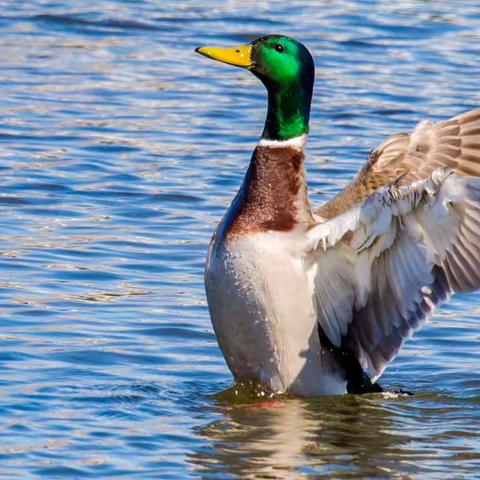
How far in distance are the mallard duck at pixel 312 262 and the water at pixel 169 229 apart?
26cm

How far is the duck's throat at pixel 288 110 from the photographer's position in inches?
325

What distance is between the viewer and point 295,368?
27.1 feet

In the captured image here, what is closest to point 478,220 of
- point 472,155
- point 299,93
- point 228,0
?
point 299,93

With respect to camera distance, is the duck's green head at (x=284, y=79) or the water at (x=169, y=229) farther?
the duck's green head at (x=284, y=79)

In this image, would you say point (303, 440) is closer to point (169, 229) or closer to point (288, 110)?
point (288, 110)

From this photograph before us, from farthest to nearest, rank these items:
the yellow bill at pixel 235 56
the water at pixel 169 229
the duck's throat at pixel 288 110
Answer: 1. the yellow bill at pixel 235 56
2. the duck's throat at pixel 288 110
3. the water at pixel 169 229

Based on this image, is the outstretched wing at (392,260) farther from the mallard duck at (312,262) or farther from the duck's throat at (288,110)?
the duck's throat at (288,110)

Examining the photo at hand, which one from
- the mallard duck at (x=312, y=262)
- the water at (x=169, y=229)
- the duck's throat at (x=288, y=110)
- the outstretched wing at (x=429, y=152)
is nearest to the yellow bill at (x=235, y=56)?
the mallard duck at (x=312, y=262)

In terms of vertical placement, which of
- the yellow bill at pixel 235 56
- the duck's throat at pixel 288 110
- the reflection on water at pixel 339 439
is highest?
the yellow bill at pixel 235 56

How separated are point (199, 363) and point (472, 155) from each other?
6.22ft

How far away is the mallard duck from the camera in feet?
25.0

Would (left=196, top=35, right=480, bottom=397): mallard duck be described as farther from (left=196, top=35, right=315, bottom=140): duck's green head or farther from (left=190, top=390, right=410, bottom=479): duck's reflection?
(left=190, top=390, right=410, bottom=479): duck's reflection

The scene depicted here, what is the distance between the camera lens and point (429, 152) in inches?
376

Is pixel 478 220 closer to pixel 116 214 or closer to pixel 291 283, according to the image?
pixel 291 283
